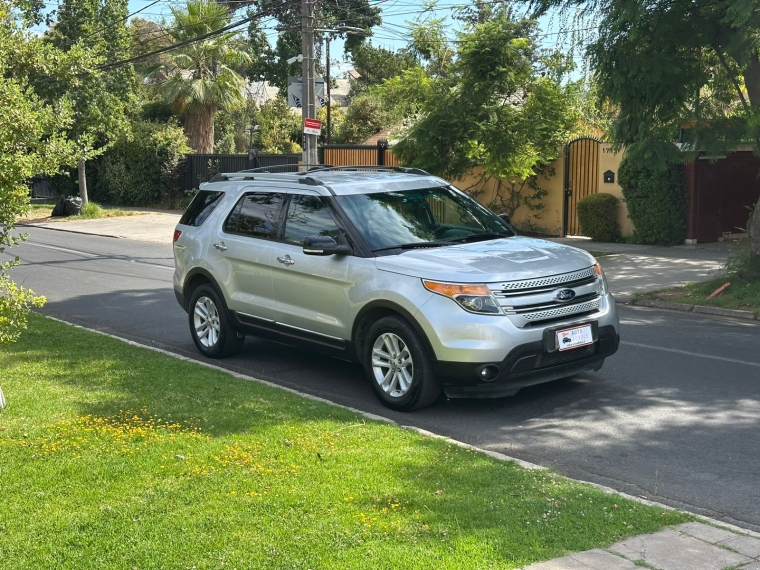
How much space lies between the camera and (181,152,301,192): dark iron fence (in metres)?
30.6

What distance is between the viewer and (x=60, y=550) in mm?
4203

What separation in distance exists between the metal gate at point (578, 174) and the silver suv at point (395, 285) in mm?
12594

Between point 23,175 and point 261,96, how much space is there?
52884mm

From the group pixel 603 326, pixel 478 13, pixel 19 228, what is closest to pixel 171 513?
pixel 603 326

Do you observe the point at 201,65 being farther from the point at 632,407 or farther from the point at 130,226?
the point at 632,407

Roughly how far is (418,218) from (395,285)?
113cm

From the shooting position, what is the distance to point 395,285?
7172 mm

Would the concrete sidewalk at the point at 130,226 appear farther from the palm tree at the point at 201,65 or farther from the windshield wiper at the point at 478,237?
the windshield wiper at the point at 478,237

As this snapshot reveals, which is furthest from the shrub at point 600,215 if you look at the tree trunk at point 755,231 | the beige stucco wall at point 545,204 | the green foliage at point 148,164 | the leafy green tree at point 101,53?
the green foliage at point 148,164

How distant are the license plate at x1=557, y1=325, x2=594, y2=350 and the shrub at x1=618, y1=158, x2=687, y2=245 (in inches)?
476

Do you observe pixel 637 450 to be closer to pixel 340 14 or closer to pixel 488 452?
pixel 488 452

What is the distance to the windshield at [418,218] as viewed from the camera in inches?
307

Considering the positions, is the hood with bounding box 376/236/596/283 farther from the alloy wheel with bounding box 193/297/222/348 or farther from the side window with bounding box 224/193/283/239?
the alloy wheel with bounding box 193/297/222/348

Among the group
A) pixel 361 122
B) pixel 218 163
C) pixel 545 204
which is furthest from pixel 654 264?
pixel 361 122
